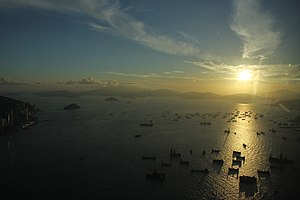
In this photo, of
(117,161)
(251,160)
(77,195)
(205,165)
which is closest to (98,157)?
(117,161)

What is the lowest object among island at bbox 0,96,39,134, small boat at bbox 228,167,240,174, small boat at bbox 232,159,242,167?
island at bbox 0,96,39,134

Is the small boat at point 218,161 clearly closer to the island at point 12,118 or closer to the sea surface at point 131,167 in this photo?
the sea surface at point 131,167

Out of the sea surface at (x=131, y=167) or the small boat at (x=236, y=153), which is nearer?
the sea surface at (x=131, y=167)

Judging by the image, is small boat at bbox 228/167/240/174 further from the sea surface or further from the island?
the island

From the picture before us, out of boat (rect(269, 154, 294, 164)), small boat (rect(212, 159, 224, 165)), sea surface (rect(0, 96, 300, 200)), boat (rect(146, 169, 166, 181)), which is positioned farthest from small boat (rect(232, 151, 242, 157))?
boat (rect(146, 169, 166, 181))

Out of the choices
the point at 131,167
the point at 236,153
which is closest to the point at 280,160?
the point at 236,153

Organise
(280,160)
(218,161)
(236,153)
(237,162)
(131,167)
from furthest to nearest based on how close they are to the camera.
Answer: (236,153), (280,160), (237,162), (218,161), (131,167)

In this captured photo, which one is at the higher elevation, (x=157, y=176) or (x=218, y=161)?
(x=157, y=176)

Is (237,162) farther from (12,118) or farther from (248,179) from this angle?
(12,118)

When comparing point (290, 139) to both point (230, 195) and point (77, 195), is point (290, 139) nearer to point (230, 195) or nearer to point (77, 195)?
point (230, 195)

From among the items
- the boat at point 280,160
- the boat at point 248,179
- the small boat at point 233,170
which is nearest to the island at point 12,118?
the small boat at point 233,170

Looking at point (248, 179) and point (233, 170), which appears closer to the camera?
point (248, 179)
